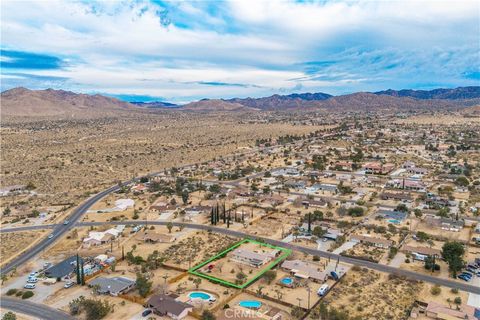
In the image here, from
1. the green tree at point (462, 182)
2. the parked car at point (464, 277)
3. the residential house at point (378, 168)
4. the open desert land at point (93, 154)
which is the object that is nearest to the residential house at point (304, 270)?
the parked car at point (464, 277)

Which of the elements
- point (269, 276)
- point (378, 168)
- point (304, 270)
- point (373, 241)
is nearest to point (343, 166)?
point (378, 168)

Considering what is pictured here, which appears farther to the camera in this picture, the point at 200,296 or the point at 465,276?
the point at 465,276

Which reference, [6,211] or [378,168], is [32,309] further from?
[378,168]

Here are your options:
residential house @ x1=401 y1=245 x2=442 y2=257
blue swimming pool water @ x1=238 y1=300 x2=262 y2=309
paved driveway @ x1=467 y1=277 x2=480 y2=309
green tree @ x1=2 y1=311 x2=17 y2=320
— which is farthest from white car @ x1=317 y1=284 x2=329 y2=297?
green tree @ x1=2 y1=311 x2=17 y2=320


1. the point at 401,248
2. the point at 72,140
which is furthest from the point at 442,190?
the point at 72,140

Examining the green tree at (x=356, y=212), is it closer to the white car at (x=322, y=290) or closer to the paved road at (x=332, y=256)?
the paved road at (x=332, y=256)
